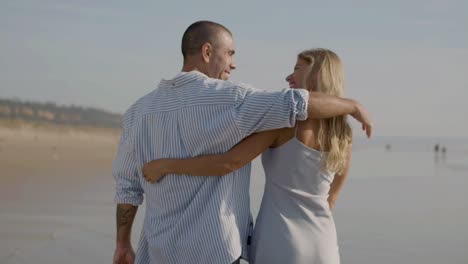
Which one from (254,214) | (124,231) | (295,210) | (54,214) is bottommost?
(254,214)

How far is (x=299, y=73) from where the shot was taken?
287cm

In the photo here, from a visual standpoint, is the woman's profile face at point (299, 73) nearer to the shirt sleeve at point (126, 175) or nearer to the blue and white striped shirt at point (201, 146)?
the blue and white striped shirt at point (201, 146)

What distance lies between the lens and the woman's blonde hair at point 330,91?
2721 millimetres

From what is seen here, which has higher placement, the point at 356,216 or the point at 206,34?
the point at 206,34

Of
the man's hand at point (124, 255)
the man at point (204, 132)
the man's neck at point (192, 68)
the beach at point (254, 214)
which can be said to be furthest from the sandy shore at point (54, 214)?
the man's neck at point (192, 68)

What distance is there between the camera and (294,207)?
277 cm

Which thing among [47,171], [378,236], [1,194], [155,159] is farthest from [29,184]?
[155,159]

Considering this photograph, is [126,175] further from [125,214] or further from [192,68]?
[192,68]

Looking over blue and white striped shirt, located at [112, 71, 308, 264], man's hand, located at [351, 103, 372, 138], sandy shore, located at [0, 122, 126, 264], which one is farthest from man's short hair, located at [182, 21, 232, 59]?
sandy shore, located at [0, 122, 126, 264]

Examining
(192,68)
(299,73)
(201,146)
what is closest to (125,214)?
(201,146)

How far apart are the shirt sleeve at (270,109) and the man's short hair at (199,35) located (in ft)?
1.10

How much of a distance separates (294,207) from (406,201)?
995 cm

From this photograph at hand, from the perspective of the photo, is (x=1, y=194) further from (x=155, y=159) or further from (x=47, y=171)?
(x=155, y=159)

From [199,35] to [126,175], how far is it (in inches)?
26.0
